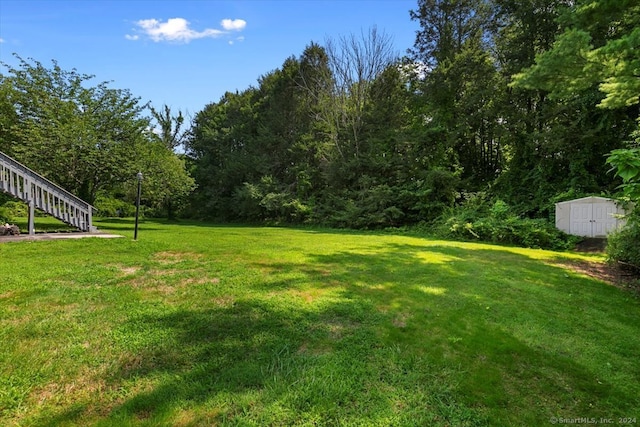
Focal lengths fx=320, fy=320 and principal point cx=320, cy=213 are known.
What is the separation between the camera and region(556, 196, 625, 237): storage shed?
10547 mm

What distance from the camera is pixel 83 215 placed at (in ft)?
33.9

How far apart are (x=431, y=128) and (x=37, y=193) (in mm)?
17207

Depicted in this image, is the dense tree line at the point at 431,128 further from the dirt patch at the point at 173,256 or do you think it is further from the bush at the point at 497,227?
the dirt patch at the point at 173,256

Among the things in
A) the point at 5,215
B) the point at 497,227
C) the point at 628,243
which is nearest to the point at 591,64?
the point at 628,243

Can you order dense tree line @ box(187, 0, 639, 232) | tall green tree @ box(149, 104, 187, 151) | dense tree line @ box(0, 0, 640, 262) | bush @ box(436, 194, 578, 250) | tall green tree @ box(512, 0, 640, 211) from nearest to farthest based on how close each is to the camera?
tall green tree @ box(512, 0, 640, 211)
bush @ box(436, 194, 578, 250)
dense tree line @ box(0, 0, 640, 262)
dense tree line @ box(187, 0, 639, 232)
tall green tree @ box(149, 104, 187, 151)

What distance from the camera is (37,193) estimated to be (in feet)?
29.6

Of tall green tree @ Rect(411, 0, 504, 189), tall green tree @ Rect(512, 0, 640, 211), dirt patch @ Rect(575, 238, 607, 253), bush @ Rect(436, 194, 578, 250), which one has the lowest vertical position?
dirt patch @ Rect(575, 238, 607, 253)

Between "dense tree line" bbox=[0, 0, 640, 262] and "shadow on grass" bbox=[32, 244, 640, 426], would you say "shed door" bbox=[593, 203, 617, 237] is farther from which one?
"shadow on grass" bbox=[32, 244, 640, 426]

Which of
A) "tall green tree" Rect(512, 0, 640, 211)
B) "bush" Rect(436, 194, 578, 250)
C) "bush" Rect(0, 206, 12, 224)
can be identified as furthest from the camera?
"bush" Rect(0, 206, 12, 224)

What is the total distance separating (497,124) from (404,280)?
15.1 meters

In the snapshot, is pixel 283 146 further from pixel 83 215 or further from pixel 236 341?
pixel 236 341

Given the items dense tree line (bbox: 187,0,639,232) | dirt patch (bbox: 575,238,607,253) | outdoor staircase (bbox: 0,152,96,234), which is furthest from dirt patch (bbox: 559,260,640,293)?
outdoor staircase (bbox: 0,152,96,234)

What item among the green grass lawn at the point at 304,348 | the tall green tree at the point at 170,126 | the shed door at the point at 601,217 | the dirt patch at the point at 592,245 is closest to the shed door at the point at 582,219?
the shed door at the point at 601,217

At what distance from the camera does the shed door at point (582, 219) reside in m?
10.9
